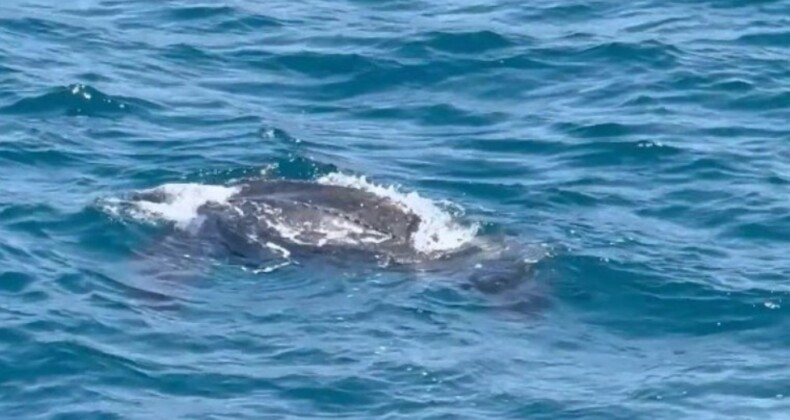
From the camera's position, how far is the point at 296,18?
34938 millimetres

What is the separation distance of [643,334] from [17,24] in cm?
1666

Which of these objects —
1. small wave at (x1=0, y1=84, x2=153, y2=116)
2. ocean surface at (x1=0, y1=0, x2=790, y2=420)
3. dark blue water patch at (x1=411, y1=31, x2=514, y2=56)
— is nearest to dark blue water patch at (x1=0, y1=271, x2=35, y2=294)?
ocean surface at (x1=0, y1=0, x2=790, y2=420)

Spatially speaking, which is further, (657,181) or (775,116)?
(775,116)

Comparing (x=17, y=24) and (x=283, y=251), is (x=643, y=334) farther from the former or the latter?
(x=17, y=24)

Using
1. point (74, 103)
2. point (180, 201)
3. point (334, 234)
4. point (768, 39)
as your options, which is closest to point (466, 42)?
point (768, 39)

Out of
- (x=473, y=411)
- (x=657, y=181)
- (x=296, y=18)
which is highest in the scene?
(x=296, y=18)

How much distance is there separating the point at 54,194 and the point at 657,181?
837 cm

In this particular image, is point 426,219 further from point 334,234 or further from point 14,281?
point 14,281

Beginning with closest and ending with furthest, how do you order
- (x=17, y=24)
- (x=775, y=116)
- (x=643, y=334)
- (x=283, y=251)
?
(x=643, y=334) → (x=283, y=251) → (x=775, y=116) → (x=17, y=24)

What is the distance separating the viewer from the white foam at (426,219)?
23500 mm

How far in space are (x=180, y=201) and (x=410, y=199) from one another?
3076mm

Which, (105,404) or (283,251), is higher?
(283,251)

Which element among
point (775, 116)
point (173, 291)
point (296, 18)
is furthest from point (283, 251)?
point (296, 18)

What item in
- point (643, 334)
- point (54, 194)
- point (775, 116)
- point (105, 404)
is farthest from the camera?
point (775, 116)
